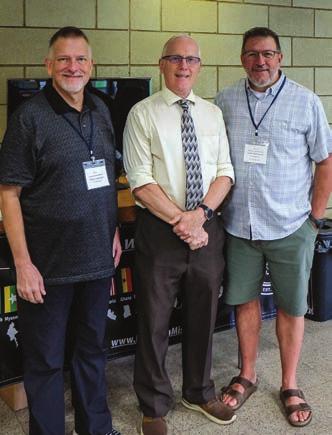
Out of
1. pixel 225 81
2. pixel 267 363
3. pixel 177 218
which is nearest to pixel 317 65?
pixel 225 81

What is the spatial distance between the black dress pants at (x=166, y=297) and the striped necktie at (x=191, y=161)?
14 centimetres

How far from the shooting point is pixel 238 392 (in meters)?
2.57

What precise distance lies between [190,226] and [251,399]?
1034 mm

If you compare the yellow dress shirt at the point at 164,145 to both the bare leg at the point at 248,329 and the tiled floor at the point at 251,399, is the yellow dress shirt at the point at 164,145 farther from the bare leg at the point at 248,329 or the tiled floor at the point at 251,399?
the tiled floor at the point at 251,399

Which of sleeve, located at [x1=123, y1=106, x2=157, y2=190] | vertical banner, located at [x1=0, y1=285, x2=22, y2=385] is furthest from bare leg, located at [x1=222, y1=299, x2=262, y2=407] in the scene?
vertical banner, located at [x1=0, y1=285, x2=22, y2=385]

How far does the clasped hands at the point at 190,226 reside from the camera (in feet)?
6.86

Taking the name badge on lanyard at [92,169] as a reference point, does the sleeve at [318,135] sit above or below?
above

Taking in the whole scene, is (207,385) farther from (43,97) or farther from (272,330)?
(43,97)

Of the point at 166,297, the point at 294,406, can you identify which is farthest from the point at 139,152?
the point at 294,406

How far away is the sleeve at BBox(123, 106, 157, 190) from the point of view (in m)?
2.12

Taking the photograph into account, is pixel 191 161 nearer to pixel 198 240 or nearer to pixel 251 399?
pixel 198 240

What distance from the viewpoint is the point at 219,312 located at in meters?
3.02

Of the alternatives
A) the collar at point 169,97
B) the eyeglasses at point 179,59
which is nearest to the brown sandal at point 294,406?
the collar at point 169,97

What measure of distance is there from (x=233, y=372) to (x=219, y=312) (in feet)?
1.07
